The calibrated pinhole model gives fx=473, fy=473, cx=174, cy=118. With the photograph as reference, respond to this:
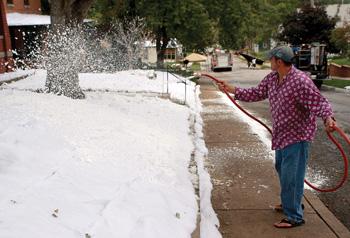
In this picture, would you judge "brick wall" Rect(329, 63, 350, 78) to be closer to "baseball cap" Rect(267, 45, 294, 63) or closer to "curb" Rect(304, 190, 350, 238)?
"curb" Rect(304, 190, 350, 238)

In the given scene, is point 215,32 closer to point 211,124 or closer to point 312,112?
point 211,124

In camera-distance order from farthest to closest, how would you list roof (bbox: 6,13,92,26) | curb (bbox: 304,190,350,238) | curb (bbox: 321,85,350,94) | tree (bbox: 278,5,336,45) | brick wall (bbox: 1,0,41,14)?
tree (bbox: 278,5,336,45) < brick wall (bbox: 1,0,41,14) < roof (bbox: 6,13,92,26) < curb (bbox: 321,85,350,94) < curb (bbox: 304,190,350,238)

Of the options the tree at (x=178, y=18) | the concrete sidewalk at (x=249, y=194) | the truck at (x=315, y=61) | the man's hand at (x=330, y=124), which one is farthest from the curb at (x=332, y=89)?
the man's hand at (x=330, y=124)

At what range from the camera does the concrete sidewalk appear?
4.47 m

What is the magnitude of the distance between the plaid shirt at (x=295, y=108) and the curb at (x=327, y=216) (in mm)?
936

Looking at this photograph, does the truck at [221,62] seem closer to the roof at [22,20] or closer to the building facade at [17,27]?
the building facade at [17,27]

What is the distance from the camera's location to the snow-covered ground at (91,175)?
3.39m

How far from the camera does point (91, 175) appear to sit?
4.40 m

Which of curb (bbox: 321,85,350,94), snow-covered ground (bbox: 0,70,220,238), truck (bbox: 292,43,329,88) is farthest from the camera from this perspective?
truck (bbox: 292,43,329,88)

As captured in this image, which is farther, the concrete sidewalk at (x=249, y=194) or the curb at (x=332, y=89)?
the curb at (x=332, y=89)

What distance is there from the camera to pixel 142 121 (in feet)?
27.0

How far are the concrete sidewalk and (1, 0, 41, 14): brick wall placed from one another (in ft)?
69.0

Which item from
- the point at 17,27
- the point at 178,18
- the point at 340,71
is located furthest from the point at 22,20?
the point at 340,71

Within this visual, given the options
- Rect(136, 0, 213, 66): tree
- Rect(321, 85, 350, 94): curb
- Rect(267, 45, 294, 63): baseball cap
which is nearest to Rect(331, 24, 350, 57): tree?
Rect(321, 85, 350, 94): curb
